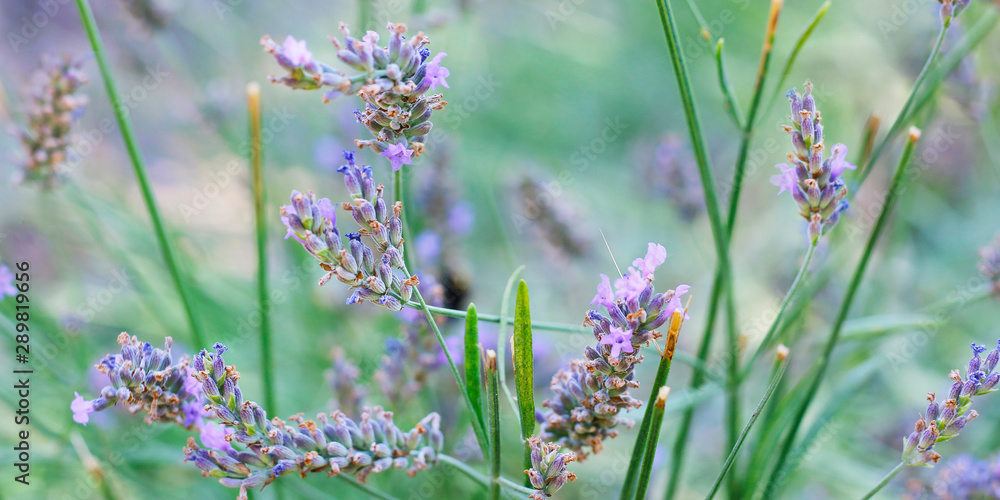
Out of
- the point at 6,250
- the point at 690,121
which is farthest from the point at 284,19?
the point at 690,121

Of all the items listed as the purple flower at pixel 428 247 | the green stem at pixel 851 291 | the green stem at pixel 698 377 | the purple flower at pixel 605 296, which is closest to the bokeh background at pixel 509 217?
the purple flower at pixel 428 247

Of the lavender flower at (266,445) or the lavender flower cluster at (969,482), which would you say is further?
the lavender flower cluster at (969,482)

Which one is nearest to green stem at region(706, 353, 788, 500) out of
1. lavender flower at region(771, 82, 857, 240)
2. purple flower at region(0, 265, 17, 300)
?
lavender flower at region(771, 82, 857, 240)

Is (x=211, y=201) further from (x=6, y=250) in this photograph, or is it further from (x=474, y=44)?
(x=474, y=44)

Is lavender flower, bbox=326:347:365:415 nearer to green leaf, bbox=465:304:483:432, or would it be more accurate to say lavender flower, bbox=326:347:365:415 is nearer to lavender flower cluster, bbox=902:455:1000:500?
Answer: green leaf, bbox=465:304:483:432

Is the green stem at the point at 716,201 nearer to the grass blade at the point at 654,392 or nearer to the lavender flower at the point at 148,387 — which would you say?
the grass blade at the point at 654,392
